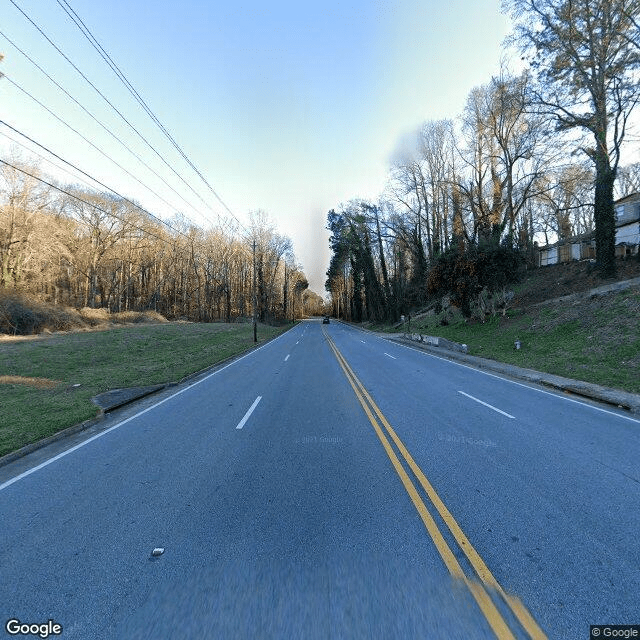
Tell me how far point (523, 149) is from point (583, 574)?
31.1m

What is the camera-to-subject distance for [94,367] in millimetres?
14469

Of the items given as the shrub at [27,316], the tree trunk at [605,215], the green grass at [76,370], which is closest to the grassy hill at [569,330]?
the tree trunk at [605,215]

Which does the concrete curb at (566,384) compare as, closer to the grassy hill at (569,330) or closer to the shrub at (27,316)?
the grassy hill at (569,330)

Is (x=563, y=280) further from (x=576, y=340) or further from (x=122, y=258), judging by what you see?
(x=122, y=258)

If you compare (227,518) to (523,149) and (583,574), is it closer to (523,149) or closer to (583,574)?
(583,574)

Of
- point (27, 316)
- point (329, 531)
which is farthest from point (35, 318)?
point (329, 531)

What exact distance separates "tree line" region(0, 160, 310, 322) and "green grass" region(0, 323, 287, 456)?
867cm

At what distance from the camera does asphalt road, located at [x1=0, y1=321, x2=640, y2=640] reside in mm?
2389

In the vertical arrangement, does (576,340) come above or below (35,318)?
below

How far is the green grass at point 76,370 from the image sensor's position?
7.12m

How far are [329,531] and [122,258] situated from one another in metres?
54.5

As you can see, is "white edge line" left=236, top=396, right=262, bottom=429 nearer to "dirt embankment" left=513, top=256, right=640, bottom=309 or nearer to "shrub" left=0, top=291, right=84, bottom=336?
"dirt embankment" left=513, top=256, right=640, bottom=309

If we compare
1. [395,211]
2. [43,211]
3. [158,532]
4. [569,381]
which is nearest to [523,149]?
[395,211]

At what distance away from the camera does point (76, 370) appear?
44.9 ft
